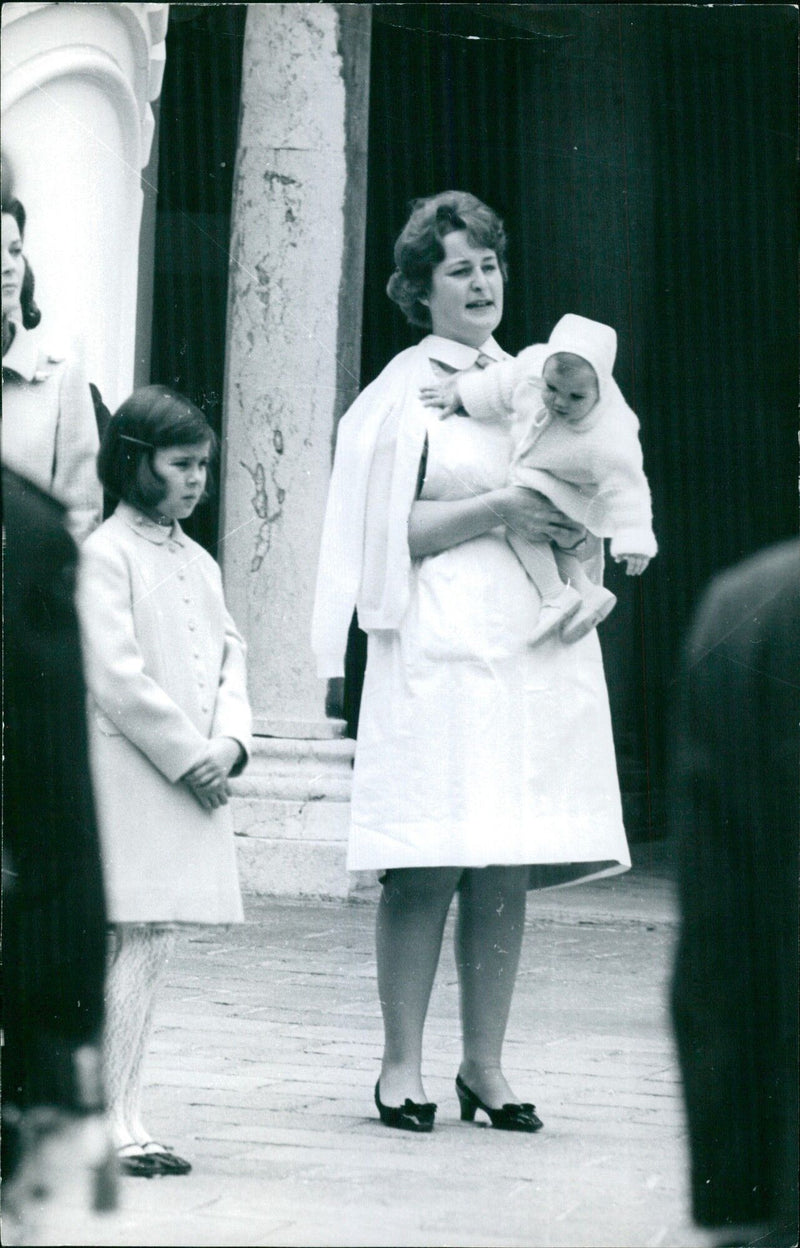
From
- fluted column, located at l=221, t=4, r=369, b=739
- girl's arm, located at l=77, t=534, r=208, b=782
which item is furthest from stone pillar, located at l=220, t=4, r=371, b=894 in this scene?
girl's arm, located at l=77, t=534, r=208, b=782

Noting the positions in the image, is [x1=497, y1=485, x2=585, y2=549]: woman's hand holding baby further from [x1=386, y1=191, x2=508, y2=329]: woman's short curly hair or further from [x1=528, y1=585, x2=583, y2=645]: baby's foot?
[x1=386, y1=191, x2=508, y2=329]: woman's short curly hair

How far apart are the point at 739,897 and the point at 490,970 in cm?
134

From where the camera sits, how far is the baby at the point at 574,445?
13.2 feet

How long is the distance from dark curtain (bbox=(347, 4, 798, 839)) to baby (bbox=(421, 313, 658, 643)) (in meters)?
0.04

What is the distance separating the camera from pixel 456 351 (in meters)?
Result: 4.23

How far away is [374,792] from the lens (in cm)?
430

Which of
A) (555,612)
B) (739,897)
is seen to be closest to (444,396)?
(555,612)

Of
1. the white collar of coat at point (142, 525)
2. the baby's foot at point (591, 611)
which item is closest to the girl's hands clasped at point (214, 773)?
the white collar of coat at point (142, 525)

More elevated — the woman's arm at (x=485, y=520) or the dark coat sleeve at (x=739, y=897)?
the woman's arm at (x=485, y=520)

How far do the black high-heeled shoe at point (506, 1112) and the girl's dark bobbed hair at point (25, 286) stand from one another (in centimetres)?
167

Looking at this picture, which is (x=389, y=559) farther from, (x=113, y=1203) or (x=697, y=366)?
(x=113, y=1203)

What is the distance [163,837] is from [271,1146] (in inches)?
25.2

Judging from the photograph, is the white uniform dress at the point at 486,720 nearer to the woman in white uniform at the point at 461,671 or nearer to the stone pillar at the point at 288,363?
the woman in white uniform at the point at 461,671

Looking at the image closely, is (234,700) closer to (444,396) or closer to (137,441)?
(137,441)
